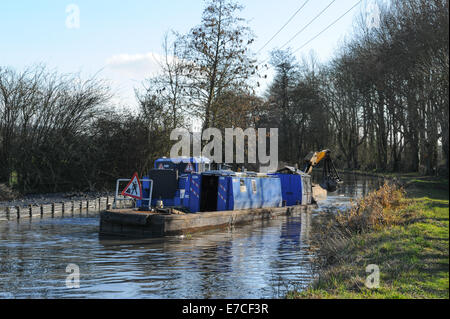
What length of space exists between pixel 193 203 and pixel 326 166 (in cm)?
1633

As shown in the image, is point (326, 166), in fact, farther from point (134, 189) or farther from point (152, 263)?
point (152, 263)

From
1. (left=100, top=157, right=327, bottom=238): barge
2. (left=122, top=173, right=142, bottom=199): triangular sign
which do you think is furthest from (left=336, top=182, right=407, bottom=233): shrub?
(left=122, top=173, right=142, bottom=199): triangular sign

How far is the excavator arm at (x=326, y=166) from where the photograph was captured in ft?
107

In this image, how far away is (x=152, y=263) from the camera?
13.2 metres

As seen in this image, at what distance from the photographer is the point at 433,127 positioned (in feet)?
115

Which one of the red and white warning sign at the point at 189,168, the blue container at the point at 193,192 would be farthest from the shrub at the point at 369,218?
the red and white warning sign at the point at 189,168

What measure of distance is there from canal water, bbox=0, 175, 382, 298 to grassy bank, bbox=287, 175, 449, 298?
93 cm

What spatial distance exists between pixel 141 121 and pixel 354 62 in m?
22.8

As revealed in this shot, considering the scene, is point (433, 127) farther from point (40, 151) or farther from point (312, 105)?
point (312, 105)

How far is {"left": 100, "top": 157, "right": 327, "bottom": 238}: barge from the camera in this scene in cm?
1766

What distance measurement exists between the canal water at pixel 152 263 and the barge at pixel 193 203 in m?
0.62

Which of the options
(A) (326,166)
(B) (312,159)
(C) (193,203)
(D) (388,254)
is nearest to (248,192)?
(C) (193,203)

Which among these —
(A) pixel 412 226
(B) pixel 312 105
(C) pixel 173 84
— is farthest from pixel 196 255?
(B) pixel 312 105

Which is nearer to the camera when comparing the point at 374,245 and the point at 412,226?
the point at 374,245
